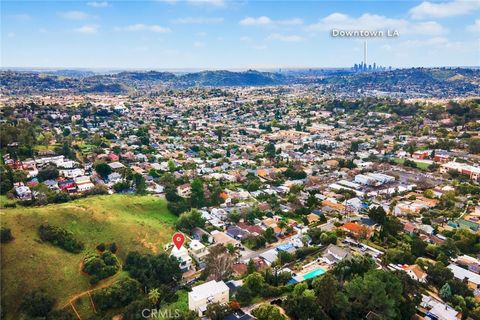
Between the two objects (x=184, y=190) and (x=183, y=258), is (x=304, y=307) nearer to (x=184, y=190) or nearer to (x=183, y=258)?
(x=183, y=258)

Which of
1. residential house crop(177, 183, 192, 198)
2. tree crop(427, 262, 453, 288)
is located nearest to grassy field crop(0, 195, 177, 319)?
residential house crop(177, 183, 192, 198)

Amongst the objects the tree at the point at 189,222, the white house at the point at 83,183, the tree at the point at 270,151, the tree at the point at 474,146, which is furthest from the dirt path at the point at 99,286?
the tree at the point at 474,146

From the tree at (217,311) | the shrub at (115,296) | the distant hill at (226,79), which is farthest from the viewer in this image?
the distant hill at (226,79)

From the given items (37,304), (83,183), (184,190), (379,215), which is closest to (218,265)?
(37,304)

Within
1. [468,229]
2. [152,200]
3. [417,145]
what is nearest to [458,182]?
[468,229]

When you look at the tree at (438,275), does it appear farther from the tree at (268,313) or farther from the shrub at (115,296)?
the shrub at (115,296)

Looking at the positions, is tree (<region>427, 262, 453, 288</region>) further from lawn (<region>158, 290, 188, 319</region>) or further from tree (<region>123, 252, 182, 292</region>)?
tree (<region>123, 252, 182, 292</region>)
